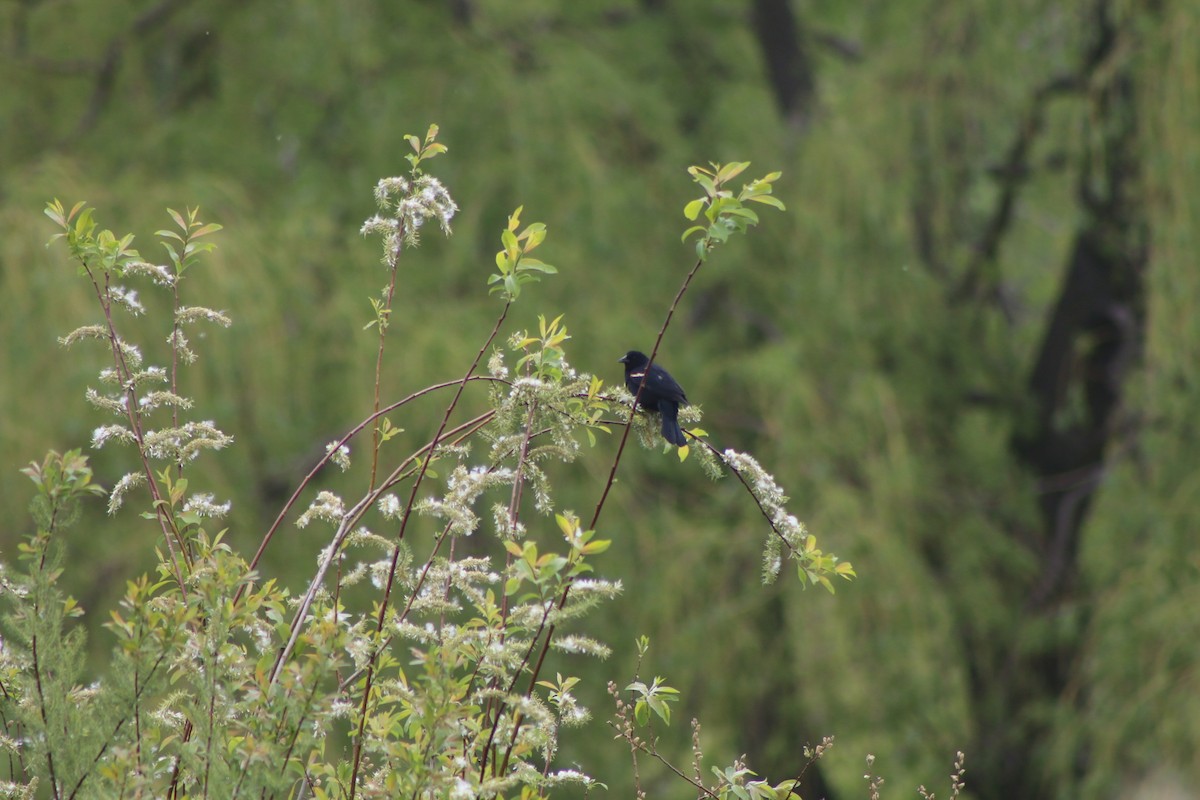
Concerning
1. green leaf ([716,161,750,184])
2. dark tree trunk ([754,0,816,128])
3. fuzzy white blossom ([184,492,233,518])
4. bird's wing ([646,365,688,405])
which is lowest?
fuzzy white blossom ([184,492,233,518])

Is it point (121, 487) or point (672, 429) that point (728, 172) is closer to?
point (672, 429)

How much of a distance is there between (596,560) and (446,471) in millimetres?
1279

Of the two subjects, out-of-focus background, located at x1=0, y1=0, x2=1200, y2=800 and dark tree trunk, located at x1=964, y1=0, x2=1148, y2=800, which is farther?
dark tree trunk, located at x1=964, y1=0, x2=1148, y2=800

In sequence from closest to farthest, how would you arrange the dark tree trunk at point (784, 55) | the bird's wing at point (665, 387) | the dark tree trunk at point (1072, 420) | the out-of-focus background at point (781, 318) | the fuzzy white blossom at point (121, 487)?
the fuzzy white blossom at point (121, 487), the bird's wing at point (665, 387), the out-of-focus background at point (781, 318), the dark tree trunk at point (1072, 420), the dark tree trunk at point (784, 55)

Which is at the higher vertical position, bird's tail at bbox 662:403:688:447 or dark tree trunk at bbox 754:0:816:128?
dark tree trunk at bbox 754:0:816:128

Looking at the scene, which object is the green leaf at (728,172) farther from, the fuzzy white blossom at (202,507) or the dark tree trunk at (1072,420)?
the dark tree trunk at (1072,420)

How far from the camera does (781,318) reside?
7.83 metres

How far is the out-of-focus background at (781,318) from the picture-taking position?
658 centimetres

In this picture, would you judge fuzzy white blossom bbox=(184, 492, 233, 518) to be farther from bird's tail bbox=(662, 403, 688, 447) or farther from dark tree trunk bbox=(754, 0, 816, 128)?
dark tree trunk bbox=(754, 0, 816, 128)

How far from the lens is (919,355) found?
780 cm

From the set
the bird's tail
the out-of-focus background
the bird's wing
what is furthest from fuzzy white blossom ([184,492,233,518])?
the out-of-focus background

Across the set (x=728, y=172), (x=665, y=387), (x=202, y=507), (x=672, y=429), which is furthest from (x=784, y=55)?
(x=202, y=507)

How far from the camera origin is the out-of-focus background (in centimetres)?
658

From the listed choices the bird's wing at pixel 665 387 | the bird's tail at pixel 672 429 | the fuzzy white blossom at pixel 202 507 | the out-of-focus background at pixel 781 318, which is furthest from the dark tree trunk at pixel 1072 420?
the fuzzy white blossom at pixel 202 507
